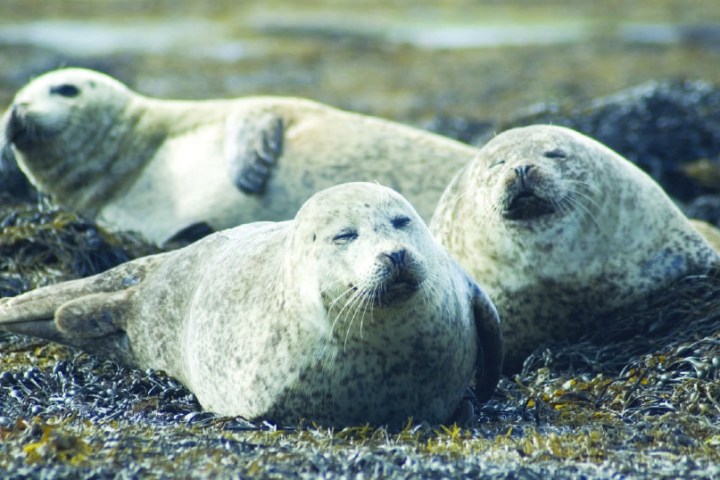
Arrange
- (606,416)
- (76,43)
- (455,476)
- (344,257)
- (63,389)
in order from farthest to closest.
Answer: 1. (76,43)
2. (63,389)
3. (606,416)
4. (344,257)
5. (455,476)

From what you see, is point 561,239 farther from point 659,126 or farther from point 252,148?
point 659,126

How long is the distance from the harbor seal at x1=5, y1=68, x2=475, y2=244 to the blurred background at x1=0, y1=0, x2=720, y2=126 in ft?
15.3

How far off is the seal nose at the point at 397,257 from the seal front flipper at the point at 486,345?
0.79 metres

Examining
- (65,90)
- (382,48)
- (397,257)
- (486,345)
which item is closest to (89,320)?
(486,345)

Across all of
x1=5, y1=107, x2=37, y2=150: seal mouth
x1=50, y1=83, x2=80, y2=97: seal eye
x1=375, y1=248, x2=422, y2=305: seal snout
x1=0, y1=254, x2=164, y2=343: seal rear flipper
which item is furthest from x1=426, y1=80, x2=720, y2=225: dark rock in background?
x1=375, y1=248, x2=422, y2=305: seal snout

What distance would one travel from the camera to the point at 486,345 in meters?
5.33

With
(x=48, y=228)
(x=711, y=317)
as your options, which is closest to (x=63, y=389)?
(x=48, y=228)

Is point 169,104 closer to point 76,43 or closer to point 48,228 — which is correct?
point 48,228

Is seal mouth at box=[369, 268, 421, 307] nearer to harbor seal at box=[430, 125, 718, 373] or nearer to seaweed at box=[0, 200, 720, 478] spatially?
seaweed at box=[0, 200, 720, 478]

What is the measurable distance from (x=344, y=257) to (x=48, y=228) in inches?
121

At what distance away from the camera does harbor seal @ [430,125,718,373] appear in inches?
234

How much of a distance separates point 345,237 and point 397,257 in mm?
344

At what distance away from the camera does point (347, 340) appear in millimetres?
4840

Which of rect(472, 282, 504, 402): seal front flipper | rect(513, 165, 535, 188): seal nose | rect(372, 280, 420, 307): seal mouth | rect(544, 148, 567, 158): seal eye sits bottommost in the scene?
rect(472, 282, 504, 402): seal front flipper
